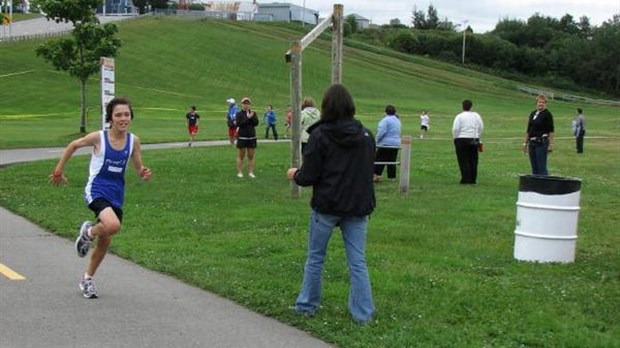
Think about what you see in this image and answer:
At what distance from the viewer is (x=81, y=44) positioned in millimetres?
35094

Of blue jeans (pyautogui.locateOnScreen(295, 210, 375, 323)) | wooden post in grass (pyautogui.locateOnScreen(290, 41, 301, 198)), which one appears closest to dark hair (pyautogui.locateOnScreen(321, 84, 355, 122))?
blue jeans (pyautogui.locateOnScreen(295, 210, 375, 323))

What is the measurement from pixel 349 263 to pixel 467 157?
11.0 meters

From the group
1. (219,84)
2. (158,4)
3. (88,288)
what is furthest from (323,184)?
(158,4)

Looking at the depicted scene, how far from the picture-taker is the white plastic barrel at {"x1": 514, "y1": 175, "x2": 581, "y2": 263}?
853 cm

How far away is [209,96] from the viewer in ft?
231

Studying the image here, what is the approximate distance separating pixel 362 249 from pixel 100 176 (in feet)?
8.00

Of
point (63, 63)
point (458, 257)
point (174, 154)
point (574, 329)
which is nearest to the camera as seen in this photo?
point (574, 329)

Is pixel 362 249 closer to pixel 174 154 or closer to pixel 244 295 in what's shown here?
pixel 244 295

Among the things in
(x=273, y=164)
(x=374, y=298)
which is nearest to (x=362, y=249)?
(x=374, y=298)

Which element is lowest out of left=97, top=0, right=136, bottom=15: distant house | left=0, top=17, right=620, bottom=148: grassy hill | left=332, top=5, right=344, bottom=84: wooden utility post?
left=0, top=17, right=620, bottom=148: grassy hill

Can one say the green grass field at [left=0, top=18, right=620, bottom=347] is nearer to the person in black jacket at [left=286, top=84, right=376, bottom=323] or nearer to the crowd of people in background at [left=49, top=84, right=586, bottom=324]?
the crowd of people in background at [left=49, top=84, right=586, bottom=324]

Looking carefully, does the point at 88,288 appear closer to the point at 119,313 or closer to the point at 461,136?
the point at 119,313

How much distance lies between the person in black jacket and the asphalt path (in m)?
0.67

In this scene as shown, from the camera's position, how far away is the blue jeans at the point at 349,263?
6.28 m
